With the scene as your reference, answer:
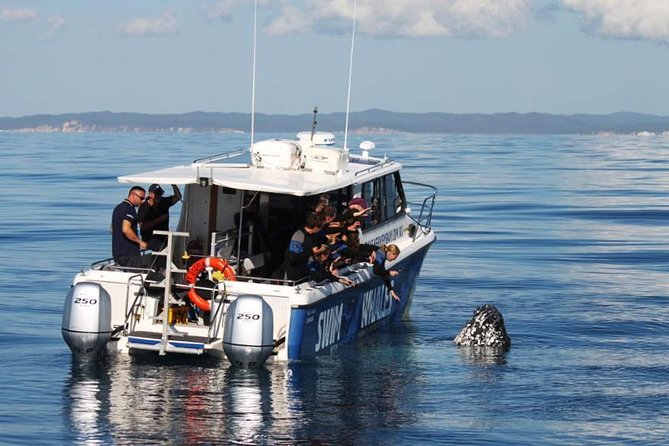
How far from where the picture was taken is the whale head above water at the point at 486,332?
17.9m

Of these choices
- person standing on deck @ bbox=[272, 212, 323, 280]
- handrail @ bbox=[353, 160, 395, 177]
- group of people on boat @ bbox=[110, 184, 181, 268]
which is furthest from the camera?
handrail @ bbox=[353, 160, 395, 177]

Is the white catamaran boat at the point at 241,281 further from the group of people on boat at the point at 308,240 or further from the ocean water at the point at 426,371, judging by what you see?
the ocean water at the point at 426,371

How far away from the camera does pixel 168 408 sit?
Answer: 13648 millimetres

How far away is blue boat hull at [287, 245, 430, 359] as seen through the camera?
49.6 feet

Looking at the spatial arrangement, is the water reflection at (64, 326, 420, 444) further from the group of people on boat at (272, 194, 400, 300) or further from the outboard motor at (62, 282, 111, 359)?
the group of people on boat at (272, 194, 400, 300)

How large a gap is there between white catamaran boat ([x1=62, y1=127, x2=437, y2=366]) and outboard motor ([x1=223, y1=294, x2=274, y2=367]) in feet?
0.04

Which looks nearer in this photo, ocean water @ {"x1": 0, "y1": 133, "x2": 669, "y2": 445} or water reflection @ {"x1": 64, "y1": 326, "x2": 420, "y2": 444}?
water reflection @ {"x1": 64, "y1": 326, "x2": 420, "y2": 444}

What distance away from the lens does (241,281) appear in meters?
15.4

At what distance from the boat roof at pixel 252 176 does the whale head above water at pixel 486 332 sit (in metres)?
2.42

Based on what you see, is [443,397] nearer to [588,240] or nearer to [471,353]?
[471,353]

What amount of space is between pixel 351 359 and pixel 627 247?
15518mm

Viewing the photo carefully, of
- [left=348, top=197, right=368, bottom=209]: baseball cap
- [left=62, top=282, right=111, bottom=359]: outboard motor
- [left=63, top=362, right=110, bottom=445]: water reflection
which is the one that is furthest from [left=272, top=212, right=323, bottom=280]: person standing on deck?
[left=63, top=362, right=110, bottom=445]: water reflection

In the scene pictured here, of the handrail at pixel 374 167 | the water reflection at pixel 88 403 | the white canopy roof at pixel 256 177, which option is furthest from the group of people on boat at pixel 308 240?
the water reflection at pixel 88 403

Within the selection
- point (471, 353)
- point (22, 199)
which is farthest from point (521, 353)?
point (22, 199)
